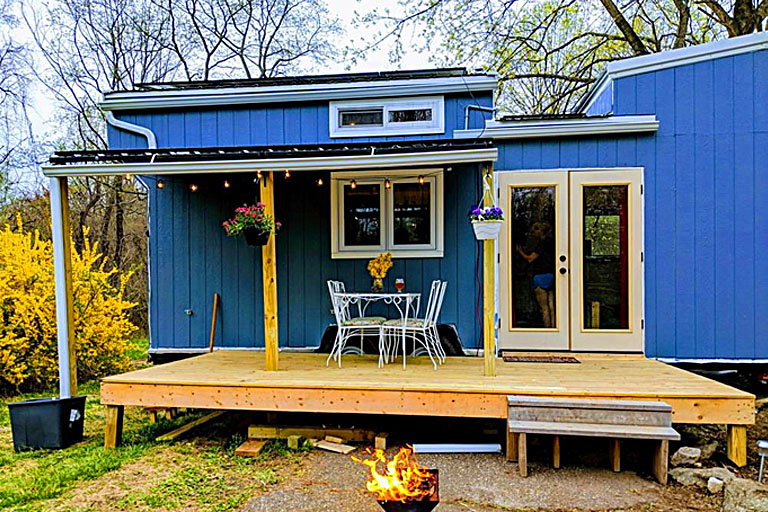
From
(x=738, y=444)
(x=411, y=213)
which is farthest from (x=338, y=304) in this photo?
(x=738, y=444)

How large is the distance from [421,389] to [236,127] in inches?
151

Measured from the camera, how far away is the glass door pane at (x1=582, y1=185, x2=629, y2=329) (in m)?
5.16

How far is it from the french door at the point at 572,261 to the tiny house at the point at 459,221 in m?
0.02

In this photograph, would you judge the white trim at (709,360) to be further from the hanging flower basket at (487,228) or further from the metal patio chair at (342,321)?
the metal patio chair at (342,321)

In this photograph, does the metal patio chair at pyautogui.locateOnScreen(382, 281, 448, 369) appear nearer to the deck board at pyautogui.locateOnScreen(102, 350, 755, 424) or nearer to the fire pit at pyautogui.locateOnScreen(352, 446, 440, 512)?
the deck board at pyautogui.locateOnScreen(102, 350, 755, 424)

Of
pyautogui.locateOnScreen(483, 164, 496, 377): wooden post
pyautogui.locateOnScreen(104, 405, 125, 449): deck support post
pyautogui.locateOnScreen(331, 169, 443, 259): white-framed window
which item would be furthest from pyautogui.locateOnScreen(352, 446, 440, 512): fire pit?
pyautogui.locateOnScreen(331, 169, 443, 259): white-framed window

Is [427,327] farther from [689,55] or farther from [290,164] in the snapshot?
[689,55]

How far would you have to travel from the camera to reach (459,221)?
545cm

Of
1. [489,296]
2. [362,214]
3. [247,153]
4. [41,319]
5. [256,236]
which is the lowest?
[41,319]

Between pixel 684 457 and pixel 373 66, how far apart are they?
11.2 meters

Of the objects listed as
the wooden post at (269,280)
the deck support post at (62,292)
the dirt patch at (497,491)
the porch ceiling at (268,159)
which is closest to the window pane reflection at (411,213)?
the porch ceiling at (268,159)

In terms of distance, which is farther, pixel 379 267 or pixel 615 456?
pixel 379 267

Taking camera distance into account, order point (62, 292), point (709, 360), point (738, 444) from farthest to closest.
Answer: point (709, 360) < point (62, 292) < point (738, 444)

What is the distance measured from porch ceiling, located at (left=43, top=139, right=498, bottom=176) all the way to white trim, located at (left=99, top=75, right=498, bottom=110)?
1.30 m
